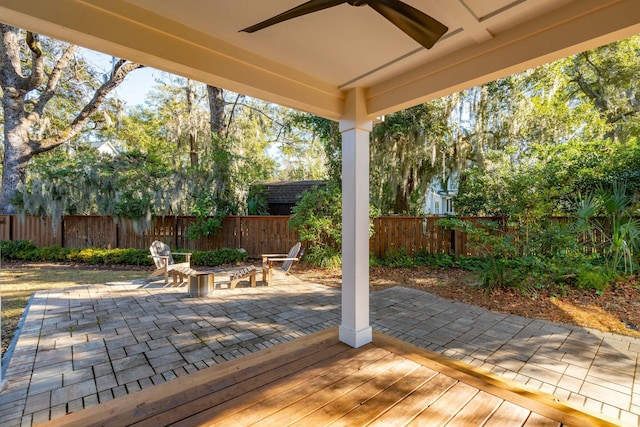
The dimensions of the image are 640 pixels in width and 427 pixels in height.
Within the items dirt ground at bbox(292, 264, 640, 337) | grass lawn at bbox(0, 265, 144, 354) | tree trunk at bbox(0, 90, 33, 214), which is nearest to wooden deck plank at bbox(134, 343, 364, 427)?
dirt ground at bbox(292, 264, 640, 337)

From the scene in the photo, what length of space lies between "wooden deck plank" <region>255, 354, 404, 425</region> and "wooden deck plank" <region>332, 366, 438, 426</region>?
176 millimetres

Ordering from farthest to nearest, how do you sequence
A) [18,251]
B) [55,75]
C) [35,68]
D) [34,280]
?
[55,75], [35,68], [18,251], [34,280]

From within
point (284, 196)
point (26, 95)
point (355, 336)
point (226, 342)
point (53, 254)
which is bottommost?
point (226, 342)

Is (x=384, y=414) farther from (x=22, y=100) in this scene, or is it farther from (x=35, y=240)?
(x=22, y=100)

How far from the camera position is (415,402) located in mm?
1872

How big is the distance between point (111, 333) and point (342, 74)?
3.53 metres

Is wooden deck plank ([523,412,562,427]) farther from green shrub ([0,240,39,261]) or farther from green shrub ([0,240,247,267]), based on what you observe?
green shrub ([0,240,39,261])

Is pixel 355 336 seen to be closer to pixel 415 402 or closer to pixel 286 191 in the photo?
pixel 415 402

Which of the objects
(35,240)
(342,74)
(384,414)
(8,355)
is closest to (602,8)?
(342,74)

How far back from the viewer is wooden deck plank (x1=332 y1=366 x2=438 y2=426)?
172 centimetres

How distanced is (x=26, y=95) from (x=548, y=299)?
14.0 metres

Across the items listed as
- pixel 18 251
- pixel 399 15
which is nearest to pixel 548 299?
pixel 399 15

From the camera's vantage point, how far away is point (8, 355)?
2.59 metres

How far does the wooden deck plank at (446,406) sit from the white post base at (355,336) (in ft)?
2.82
